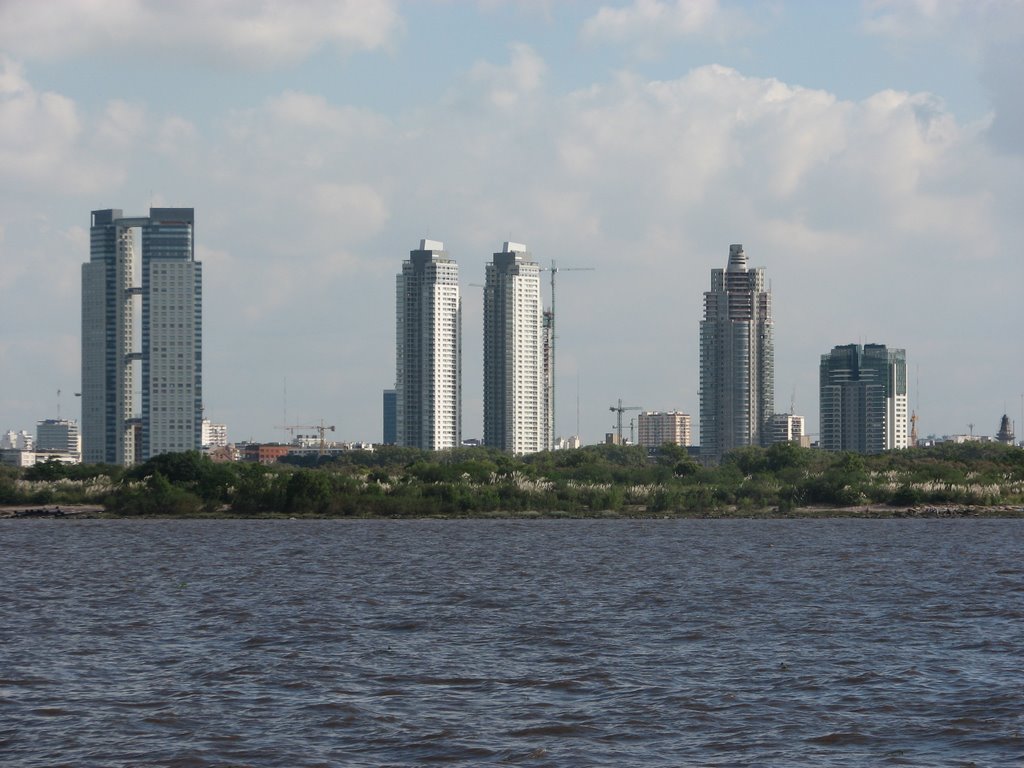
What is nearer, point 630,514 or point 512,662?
point 512,662

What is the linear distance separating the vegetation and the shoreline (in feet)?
2.91

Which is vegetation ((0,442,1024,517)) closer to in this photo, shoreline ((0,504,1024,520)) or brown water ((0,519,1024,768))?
shoreline ((0,504,1024,520))

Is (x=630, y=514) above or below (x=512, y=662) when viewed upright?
below

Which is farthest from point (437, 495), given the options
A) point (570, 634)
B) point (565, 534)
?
point (570, 634)

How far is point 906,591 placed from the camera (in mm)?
61094

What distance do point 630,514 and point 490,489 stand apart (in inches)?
590

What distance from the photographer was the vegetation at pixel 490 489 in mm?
144625

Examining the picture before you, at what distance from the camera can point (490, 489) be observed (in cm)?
15338

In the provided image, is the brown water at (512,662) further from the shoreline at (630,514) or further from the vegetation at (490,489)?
the vegetation at (490,489)

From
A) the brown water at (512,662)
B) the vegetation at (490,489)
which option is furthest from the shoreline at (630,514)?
the brown water at (512,662)

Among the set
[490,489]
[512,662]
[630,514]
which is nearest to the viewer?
[512,662]

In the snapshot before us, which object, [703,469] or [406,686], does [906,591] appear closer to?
[406,686]

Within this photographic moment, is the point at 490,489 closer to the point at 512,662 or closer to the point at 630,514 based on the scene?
the point at 630,514

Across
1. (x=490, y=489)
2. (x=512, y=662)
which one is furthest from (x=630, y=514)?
(x=512, y=662)
